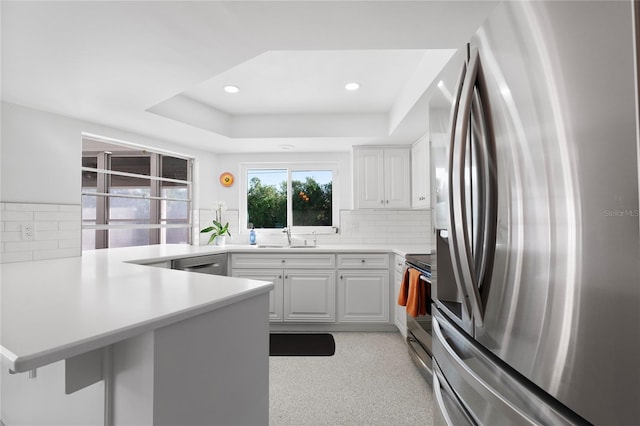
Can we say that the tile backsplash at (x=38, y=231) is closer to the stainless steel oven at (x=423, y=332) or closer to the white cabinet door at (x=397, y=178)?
the stainless steel oven at (x=423, y=332)

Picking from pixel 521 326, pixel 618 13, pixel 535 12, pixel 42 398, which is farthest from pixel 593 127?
pixel 42 398

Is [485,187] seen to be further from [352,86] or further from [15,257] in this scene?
[15,257]

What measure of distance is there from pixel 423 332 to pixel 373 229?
190 centimetres

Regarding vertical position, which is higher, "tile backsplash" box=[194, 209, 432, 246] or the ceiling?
the ceiling

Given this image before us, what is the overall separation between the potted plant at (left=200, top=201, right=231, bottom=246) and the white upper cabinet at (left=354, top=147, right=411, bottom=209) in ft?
5.73

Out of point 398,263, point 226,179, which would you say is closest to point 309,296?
point 398,263

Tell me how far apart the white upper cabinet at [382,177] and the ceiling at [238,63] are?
256mm

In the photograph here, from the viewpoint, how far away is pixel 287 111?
11.0ft

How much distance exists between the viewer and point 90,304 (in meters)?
0.98

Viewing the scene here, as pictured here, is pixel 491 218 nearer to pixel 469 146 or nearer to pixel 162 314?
pixel 469 146

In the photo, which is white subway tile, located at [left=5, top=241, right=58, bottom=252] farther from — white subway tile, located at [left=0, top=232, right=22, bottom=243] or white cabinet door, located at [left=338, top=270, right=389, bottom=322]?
white cabinet door, located at [left=338, top=270, right=389, bottom=322]

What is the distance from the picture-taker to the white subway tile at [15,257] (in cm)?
213

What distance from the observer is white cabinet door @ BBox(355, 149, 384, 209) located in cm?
366

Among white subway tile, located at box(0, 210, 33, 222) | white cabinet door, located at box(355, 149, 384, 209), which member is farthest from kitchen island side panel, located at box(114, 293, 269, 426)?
white cabinet door, located at box(355, 149, 384, 209)
